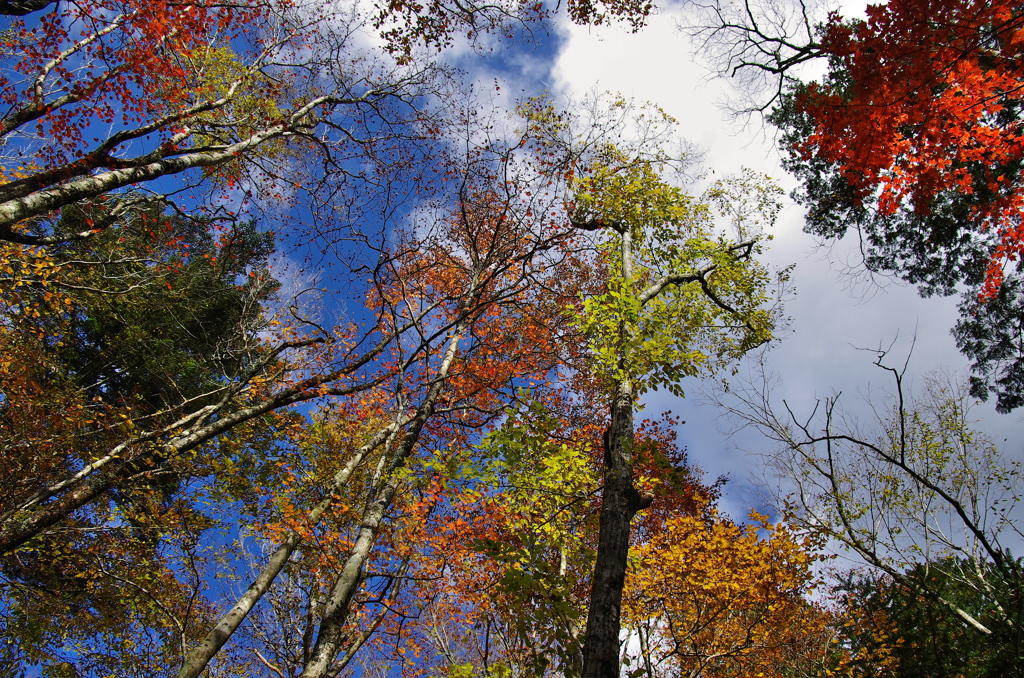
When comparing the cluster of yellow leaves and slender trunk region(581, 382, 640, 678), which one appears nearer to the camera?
slender trunk region(581, 382, 640, 678)

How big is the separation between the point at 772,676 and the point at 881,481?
5.74 m

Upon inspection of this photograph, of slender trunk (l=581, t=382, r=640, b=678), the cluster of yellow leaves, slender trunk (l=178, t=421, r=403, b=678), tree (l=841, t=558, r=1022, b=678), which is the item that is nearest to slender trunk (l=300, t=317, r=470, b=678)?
slender trunk (l=178, t=421, r=403, b=678)

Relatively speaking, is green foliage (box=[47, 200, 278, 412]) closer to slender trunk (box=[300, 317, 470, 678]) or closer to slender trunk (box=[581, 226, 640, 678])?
slender trunk (box=[300, 317, 470, 678])

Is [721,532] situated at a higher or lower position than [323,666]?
higher

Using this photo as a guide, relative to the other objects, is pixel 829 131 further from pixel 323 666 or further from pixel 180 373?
pixel 180 373

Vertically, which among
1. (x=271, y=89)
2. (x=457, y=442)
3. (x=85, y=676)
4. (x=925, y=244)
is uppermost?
(x=271, y=89)

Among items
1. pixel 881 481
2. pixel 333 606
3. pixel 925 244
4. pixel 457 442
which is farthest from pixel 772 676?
pixel 333 606

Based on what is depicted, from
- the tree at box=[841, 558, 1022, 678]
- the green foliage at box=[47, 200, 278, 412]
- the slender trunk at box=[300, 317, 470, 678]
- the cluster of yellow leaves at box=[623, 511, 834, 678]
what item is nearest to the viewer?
the slender trunk at box=[300, 317, 470, 678]

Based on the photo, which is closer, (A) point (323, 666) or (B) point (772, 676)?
(A) point (323, 666)

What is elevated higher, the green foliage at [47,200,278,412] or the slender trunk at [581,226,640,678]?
the green foliage at [47,200,278,412]

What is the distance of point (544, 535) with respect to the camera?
8.76 metres

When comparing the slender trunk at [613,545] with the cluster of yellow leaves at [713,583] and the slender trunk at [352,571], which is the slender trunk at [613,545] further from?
the cluster of yellow leaves at [713,583]

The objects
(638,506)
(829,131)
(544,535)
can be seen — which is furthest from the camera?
(829,131)

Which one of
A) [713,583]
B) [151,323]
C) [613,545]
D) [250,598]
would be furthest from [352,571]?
[151,323]
